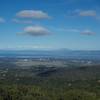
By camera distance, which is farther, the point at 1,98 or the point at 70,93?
the point at 70,93

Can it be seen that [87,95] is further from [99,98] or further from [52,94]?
[52,94]

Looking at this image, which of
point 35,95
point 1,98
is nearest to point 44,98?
point 35,95

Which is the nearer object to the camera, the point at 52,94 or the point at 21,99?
the point at 21,99

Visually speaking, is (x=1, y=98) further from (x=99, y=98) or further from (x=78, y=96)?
(x=99, y=98)

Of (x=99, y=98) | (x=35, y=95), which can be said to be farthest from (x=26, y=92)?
(x=99, y=98)

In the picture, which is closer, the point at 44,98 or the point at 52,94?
the point at 44,98

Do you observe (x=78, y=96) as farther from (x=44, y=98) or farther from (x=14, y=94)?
(x=14, y=94)

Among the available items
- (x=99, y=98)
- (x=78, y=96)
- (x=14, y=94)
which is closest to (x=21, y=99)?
(x=14, y=94)
